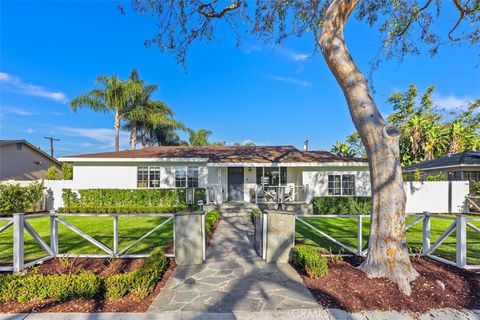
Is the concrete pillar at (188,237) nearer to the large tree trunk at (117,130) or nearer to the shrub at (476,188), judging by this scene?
the shrub at (476,188)

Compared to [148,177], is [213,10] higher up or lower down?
higher up

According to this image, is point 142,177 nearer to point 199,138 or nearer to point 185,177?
point 185,177

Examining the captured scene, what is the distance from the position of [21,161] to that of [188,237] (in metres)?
21.3

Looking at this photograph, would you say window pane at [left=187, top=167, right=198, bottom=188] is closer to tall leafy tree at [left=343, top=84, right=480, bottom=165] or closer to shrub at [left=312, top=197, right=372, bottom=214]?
shrub at [left=312, top=197, right=372, bottom=214]

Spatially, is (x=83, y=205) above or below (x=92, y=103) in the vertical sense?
below

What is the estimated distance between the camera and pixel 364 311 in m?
3.24

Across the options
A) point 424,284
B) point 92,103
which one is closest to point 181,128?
point 92,103

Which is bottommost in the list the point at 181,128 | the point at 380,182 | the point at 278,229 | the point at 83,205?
the point at 83,205

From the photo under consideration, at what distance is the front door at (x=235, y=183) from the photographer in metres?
14.8

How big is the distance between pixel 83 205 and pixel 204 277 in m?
12.3

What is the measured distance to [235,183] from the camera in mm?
15055

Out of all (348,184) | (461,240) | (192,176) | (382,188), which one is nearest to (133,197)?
(192,176)

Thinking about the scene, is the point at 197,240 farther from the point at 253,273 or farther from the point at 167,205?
the point at 167,205

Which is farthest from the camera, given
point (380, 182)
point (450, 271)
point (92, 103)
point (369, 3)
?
point (92, 103)
